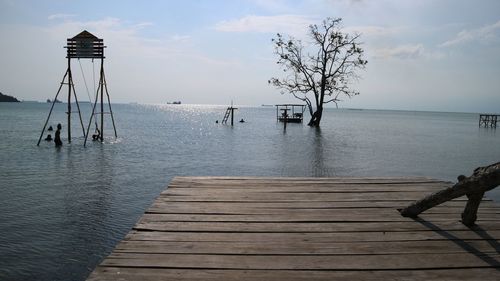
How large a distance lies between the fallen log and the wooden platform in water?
112 mm

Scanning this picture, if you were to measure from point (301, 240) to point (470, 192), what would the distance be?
1.60 metres

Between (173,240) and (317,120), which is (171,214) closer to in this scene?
(173,240)

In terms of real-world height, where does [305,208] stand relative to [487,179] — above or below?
below

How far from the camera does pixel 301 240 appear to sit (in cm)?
348

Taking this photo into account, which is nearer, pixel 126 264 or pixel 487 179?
pixel 126 264

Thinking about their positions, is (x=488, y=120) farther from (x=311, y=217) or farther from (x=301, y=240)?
(x=301, y=240)

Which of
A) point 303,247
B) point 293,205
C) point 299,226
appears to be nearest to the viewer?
point 303,247

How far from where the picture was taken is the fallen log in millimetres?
3328

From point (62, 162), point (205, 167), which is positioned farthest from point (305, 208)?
point (62, 162)

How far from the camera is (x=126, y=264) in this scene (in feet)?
9.48

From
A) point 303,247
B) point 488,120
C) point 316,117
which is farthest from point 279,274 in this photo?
point 488,120

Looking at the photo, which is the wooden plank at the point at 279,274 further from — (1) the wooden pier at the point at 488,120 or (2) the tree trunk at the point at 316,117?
(1) the wooden pier at the point at 488,120

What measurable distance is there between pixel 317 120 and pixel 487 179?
50.6 m

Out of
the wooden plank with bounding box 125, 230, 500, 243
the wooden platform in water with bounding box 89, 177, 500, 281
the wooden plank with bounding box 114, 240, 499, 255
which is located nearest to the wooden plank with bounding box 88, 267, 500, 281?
the wooden platform in water with bounding box 89, 177, 500, 281
